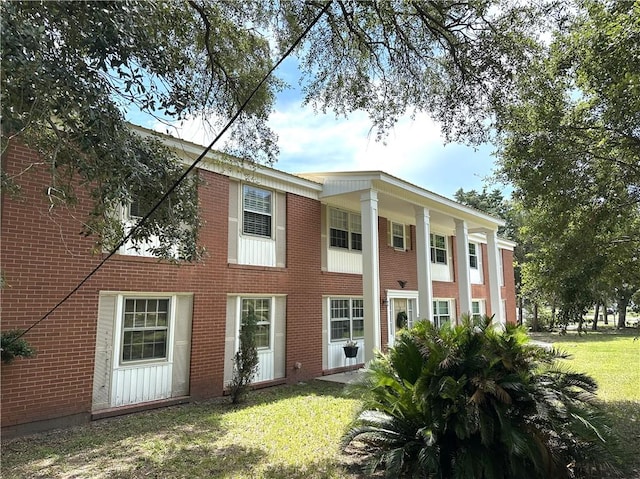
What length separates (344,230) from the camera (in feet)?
43.8

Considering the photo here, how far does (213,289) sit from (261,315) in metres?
1.69

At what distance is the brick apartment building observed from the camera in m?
6.77

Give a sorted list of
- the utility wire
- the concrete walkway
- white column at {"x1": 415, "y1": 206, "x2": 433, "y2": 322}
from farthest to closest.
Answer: white column at {"x1": 415, "y1": 206, "x2": 433, "y2": 322}
the concrete walkway
the utility wire

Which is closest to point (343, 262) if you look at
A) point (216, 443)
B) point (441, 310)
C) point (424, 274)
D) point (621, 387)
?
point (424, 274)

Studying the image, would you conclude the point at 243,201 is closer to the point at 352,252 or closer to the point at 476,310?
the point at 352,252

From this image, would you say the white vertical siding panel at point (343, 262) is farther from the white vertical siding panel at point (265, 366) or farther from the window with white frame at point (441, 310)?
the window with white frame at point (441, 310)

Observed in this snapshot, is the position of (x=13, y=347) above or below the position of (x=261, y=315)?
below

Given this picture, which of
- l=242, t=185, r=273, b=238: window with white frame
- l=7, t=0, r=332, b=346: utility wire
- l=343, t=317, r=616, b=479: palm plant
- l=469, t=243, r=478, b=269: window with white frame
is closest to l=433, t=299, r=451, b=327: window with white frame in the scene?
l=469, t=243, r=478, b=269: window with white frame

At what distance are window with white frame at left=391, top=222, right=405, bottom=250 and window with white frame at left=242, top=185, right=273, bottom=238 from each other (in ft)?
19.5

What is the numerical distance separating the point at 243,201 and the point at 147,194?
5557mm

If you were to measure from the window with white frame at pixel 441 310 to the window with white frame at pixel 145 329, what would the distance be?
11892 mm

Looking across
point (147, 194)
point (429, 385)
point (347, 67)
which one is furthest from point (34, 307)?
point (347, 67)

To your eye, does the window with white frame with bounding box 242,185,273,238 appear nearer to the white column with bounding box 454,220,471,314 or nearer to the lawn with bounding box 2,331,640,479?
the lawn with bounding box 2,331,640,479

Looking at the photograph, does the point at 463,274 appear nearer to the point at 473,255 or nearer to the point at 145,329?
the point at 473,255
